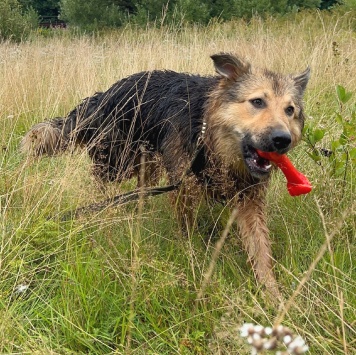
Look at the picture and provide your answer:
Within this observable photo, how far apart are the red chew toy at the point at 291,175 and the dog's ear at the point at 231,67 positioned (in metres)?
0.59

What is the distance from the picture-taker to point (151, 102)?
3.72 metres

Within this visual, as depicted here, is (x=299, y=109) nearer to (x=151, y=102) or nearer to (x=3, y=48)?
(x=151, y=102)

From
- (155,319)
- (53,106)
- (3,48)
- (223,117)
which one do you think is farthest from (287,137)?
(3,48)

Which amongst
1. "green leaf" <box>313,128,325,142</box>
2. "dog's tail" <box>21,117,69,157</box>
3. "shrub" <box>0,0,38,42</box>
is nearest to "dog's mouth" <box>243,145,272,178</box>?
"green leaf" <box>313,128,325,142</box>

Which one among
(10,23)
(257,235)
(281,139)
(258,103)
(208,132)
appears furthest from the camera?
(10,23)

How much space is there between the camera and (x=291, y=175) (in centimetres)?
286

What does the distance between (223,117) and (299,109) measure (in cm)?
52

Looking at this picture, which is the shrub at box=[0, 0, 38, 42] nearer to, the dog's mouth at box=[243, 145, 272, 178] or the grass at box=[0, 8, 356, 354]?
the grass at box=[0, 8, 356, 354]

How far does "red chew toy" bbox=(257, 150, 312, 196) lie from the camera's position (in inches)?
110

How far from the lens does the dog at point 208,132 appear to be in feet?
9.29

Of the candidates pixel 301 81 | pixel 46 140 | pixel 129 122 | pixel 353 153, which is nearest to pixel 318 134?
pixel 353 153

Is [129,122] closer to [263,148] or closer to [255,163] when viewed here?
[255,163]

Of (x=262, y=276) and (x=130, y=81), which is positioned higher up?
(x=130, y=81)

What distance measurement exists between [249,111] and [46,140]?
1719mm
